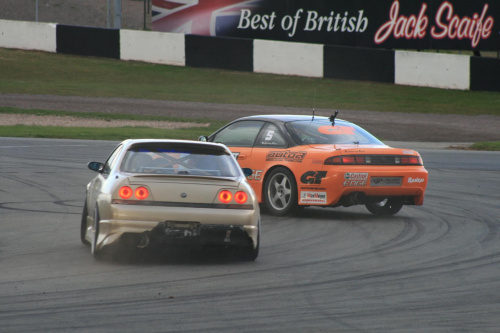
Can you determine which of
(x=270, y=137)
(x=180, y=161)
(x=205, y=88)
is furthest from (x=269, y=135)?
(x=205, y=88)

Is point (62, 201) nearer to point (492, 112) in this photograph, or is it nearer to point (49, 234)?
point (49, 234)

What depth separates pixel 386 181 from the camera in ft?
39.5

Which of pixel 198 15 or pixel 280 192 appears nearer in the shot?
pixel 280 192

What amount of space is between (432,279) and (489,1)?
34392mm

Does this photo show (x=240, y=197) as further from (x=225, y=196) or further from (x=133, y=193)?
(x=133, y=193)

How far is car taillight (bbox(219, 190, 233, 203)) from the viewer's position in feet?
29.2

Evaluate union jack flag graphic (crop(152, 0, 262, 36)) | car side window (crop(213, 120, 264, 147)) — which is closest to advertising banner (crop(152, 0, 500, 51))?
union jack flag graphic (crop(152, 0, 262, 36))

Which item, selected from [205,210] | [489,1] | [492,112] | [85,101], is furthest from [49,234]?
[489,1]

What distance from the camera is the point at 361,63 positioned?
133ft

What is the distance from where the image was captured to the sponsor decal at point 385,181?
12.0 metres

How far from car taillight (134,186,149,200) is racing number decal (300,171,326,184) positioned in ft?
12.2

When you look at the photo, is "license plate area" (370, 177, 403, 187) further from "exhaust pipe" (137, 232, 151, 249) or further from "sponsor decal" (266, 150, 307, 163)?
"exhaust pipe" (137, 232, 151, 249)

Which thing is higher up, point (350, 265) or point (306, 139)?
point (306, 139)

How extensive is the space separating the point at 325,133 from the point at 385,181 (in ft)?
3.96
